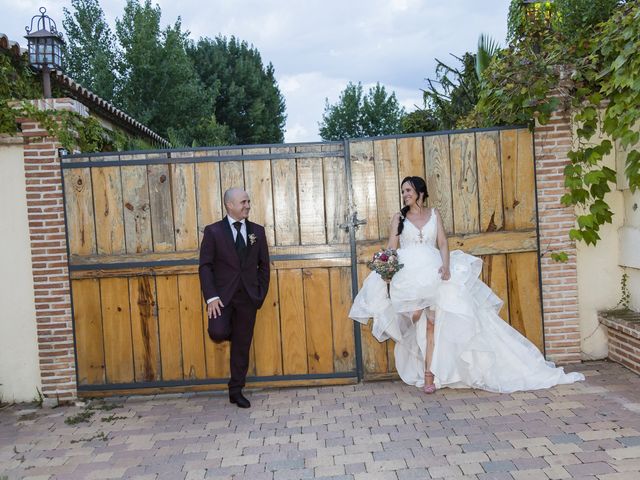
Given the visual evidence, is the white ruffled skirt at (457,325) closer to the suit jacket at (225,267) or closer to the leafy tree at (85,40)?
the suit jacket at (225,267)

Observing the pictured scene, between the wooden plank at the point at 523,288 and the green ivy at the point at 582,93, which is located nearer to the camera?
the green ivy at the point at 582,93

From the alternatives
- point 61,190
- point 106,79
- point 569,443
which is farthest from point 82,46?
point 569,443

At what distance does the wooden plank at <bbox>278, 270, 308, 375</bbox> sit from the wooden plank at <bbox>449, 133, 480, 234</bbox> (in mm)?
1574

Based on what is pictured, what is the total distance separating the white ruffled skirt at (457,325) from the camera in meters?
5.01

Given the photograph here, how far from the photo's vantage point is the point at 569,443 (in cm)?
386

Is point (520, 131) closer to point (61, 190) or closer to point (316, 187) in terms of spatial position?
point (316, 187)

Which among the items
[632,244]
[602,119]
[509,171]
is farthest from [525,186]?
[632,244]

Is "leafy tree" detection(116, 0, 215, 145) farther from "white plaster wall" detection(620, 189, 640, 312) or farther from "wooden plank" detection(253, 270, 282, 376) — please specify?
"white plaster wall" detection(620, 189, 640, 312)

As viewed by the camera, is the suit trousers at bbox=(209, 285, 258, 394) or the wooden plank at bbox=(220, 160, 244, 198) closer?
the suit trousers at bbox=(209, 285, 258, 394)

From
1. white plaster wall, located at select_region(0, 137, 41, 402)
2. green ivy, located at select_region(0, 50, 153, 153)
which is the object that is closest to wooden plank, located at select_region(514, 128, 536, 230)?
green ivy, located at select_region(0, 50, 153, 153)

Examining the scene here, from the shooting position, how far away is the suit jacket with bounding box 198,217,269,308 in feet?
16.5

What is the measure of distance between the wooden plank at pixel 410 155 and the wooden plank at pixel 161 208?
2.15 metres

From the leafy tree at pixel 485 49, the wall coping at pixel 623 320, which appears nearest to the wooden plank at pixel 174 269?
the wall coping at pixel 623 320

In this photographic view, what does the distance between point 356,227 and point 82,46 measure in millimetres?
21725
